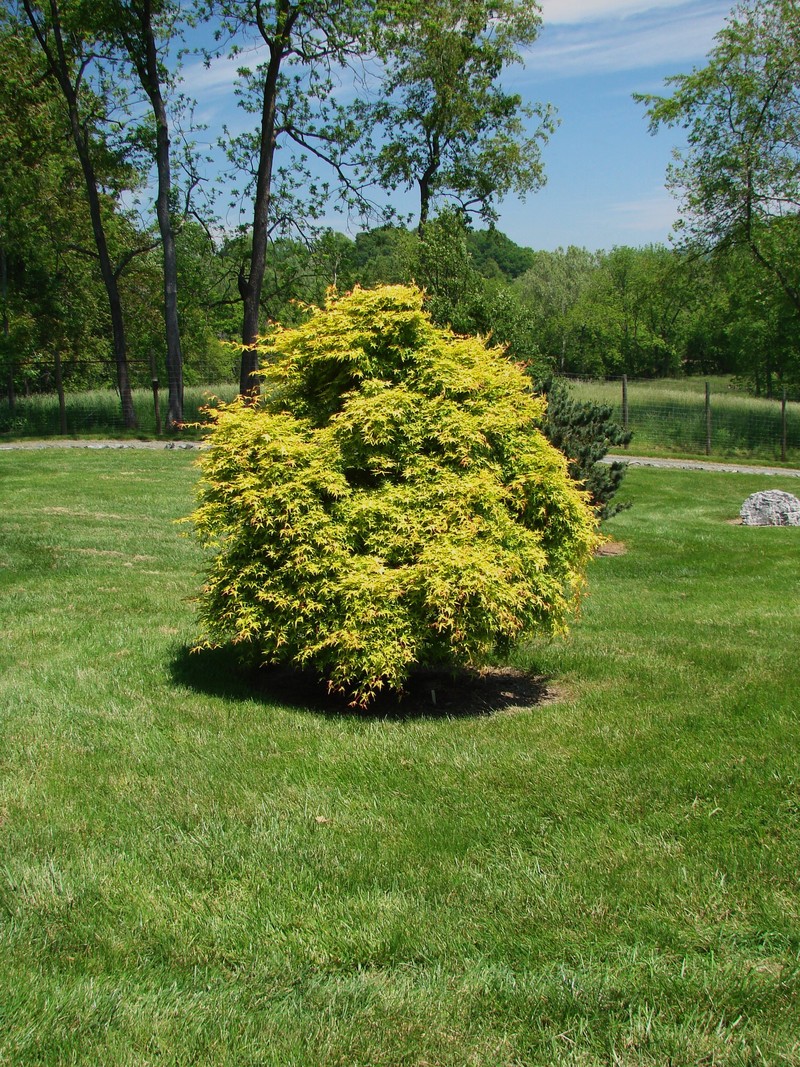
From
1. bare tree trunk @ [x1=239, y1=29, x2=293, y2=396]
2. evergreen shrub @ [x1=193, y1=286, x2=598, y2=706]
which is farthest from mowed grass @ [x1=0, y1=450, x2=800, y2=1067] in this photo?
bare tree trunk @ [x1=239, y1=29, x2=293, y2=396]

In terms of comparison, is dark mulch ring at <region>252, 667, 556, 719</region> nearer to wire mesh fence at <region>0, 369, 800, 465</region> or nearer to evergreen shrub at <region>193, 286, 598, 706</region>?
evergreen shrub at <region>193, 286, 598, 706</region>

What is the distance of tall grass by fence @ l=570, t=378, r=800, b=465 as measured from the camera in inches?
1095

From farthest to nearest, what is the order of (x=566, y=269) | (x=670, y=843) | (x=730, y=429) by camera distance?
1. (x=566, y=269)
2. (x=730, y=429)
3. (x=670, y=843)

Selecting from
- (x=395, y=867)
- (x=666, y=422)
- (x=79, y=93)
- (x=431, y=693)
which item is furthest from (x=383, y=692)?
(x=79, y=93)

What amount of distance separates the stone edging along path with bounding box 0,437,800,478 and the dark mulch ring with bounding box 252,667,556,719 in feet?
56.9

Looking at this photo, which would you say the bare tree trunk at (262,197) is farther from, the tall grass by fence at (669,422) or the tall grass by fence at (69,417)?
the tall grass by fence at (669,422)

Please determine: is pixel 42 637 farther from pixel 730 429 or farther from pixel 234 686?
pixel 730 429

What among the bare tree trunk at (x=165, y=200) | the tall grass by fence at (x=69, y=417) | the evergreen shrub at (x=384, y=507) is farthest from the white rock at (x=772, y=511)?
the tall grass by fence at (x=69, y=417)

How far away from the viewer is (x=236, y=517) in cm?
520

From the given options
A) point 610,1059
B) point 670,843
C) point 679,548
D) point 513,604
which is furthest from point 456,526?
point 679,548

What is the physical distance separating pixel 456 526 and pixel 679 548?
299 inches

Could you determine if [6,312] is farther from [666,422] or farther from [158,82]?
[666,422]

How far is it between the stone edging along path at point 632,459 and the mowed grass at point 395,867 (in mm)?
17577

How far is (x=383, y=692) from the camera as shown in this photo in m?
5.77
